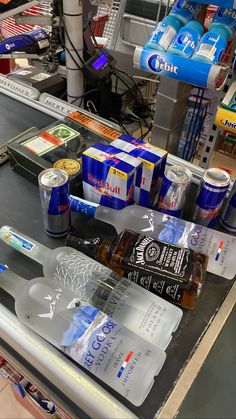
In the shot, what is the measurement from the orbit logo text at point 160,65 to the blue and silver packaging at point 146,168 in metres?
0.20

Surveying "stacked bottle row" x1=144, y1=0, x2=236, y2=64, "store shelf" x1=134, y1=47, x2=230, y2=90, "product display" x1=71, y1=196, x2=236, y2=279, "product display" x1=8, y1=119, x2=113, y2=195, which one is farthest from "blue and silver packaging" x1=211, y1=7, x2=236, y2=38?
"product display" x1=71, y1=196, x2=236, y2=279

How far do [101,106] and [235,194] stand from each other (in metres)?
1.13

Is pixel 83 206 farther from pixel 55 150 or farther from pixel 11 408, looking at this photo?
pixel 11 408

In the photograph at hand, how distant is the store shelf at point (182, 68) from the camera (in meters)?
0.75

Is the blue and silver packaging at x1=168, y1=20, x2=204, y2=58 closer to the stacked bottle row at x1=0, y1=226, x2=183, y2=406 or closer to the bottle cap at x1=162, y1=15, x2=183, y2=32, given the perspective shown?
the bottle cap at x1=162, y1=15, x2=183, y2=32

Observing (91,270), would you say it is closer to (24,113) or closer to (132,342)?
(132,342)

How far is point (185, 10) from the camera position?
851 mm

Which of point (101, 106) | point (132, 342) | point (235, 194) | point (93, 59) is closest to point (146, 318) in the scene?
point (132, 342)

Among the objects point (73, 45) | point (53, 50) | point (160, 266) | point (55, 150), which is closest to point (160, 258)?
point (160, 266)

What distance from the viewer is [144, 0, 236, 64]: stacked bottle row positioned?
2.50 feet

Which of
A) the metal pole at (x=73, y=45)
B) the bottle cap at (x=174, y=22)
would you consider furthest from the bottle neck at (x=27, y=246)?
the metal pole at (x=73, y=45)

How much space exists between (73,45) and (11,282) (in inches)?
40.5

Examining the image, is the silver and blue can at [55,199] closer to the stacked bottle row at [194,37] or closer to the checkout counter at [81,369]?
the checkout counter at [81,369]

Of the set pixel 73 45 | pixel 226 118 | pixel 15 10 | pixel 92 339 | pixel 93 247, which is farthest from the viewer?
pixel 73 45
